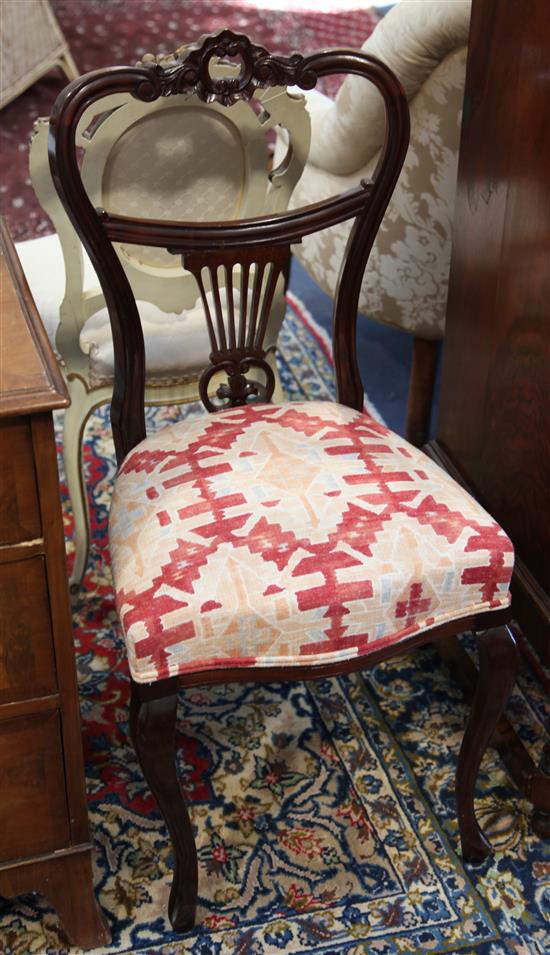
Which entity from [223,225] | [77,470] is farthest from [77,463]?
[223,225]

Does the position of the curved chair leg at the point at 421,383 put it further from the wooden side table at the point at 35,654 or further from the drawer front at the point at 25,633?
the drawer front at the point at 25,633

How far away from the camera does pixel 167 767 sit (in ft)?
4.62

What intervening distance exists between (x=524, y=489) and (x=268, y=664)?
52cm

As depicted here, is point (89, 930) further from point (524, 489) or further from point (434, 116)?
point (434, 116)

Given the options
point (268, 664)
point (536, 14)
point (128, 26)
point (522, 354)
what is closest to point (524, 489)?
point (522, 354)

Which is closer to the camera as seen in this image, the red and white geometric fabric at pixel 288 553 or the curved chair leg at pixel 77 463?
the red and white geometric fabric at pixel 288 553

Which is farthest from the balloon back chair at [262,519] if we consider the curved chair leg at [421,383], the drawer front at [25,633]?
the curved chair leg at [421,383]

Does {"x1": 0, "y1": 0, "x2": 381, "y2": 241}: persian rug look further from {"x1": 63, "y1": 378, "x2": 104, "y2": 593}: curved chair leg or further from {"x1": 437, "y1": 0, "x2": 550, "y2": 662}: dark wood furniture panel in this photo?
{"x1": 437, "y1": 0, "x2": 550, "y2": 662}: dark wood furniture panel

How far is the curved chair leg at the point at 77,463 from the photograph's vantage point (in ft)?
6.56

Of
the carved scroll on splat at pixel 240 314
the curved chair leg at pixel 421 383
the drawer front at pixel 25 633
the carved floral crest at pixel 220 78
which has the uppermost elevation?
the carved floral crest at pixel 220 78

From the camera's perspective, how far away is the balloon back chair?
4.45ft

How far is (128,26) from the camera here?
4066 mm

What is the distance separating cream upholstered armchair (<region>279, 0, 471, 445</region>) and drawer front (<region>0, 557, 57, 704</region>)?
4.03 ft

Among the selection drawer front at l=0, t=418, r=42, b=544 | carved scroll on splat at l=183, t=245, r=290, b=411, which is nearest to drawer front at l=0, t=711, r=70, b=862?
drawer front at l=0, t=418, r=42, b=544
